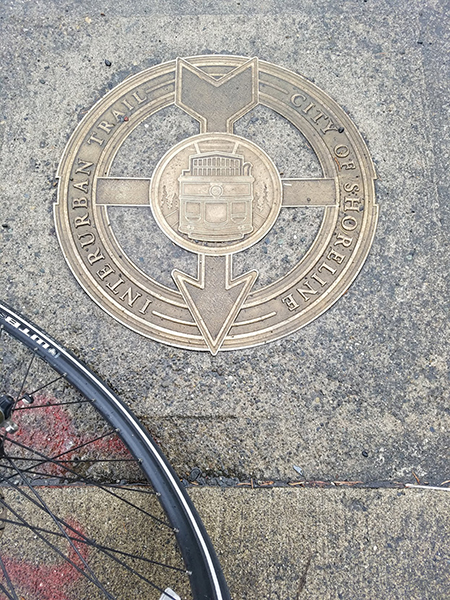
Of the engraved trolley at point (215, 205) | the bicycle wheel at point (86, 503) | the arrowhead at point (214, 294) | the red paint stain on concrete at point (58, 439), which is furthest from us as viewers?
the engraved trolley at point (215, 205)

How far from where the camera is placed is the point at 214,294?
3170 mm

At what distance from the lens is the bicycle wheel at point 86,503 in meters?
2.55

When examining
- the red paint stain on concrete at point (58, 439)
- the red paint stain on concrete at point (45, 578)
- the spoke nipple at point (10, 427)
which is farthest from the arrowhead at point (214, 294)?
the red paint stain on concrete at point (45, 578)

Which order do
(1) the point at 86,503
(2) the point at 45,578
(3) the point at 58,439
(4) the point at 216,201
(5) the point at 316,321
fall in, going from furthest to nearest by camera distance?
(4) the point at 216,201 < (5) the point at 316,321 < (3) the point at 58,439 < (1) the point at 86,503 < (2) the point at 45,578

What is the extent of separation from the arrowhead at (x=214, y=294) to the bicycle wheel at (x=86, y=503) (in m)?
0.80

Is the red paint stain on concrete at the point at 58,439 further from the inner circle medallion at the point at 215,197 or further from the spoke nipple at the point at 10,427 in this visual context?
the inner circle medallion at the point at 215,197

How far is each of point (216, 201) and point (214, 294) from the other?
0.68 meters

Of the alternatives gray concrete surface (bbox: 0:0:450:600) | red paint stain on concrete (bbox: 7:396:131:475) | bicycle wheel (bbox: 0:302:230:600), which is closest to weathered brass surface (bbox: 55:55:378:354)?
gray concrete surface (bbox: 0:0:450:600)

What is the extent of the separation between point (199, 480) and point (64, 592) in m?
0.98

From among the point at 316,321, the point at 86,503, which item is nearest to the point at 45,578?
the point at 86,503

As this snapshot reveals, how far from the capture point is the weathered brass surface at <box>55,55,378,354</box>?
3148 millimetres

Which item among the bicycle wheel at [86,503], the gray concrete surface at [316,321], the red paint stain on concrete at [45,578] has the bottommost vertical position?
the red paint stain on concrete at [45,578]

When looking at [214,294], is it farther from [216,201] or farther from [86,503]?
[86,503]

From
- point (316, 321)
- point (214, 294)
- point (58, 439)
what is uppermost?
point (214, 294)
